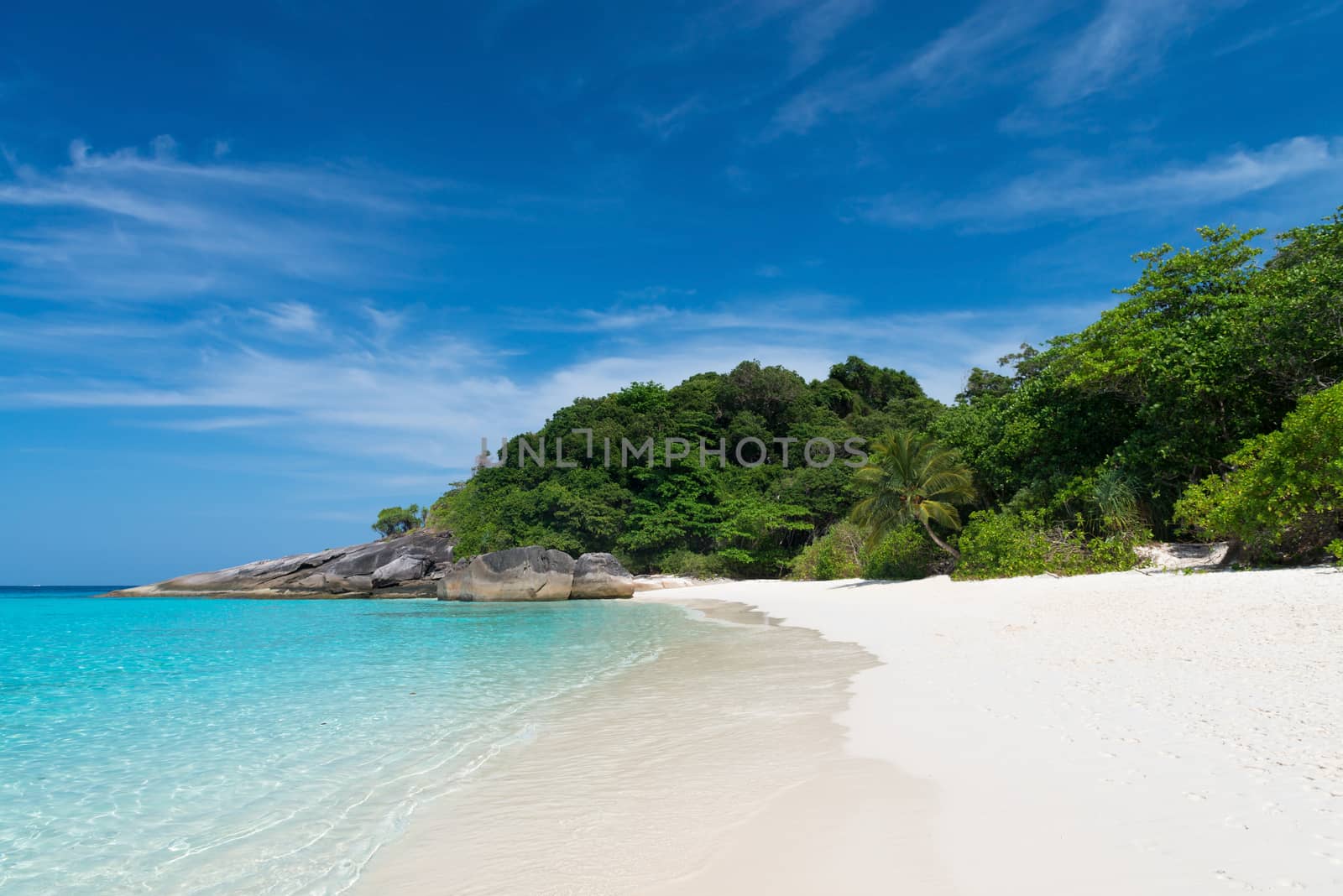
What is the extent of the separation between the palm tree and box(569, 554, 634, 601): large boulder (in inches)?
479

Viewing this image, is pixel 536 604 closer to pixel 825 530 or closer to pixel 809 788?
pixel 825 530

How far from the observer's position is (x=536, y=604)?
28.7m

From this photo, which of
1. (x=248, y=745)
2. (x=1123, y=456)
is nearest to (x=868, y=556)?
(x=1123, y=456)

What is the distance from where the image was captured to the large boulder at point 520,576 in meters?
30.0

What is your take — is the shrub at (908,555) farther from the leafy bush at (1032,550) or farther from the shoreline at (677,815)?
the shoreline at (677,815)

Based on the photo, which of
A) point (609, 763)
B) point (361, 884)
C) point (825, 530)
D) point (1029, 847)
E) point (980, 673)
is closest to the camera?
point (1029, 847)

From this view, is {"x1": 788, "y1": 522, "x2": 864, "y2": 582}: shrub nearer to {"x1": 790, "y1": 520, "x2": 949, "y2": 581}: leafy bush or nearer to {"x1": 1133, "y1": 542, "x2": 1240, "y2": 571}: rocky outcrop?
{"x1": 790, "y1": 520, "x2": 949, "y2": 581}: leafy bush

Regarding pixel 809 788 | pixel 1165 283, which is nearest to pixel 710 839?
pixel 809 788

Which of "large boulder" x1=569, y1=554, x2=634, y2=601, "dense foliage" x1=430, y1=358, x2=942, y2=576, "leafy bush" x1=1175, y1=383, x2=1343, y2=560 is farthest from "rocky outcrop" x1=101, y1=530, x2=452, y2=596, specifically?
"leafy bush" x1=1175, y1=383, x2=1343, y2=560

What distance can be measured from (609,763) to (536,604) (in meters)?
24.7

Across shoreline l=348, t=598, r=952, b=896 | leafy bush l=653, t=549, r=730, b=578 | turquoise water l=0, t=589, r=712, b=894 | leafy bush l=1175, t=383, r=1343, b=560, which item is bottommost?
turquoise water l=0, t=589, r=712, b=894

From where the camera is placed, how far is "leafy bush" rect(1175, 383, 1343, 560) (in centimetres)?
1123

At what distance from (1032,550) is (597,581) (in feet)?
60.0

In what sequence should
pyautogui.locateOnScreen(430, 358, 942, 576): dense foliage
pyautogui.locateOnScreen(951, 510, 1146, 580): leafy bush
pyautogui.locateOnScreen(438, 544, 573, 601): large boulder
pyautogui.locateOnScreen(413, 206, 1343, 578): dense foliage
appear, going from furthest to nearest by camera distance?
pyautogui.locateOnScreen(430, 358, 942, 576): dense foliage → pyautogui.locateOnScreen(438, 544, 573, 601): large boulder → pyautogui.locateOnScreen(951, 510, 1146, 580): leafy bush → pyautogui.locateOnScreen(413, 206, 1343, 578): dense foliage
